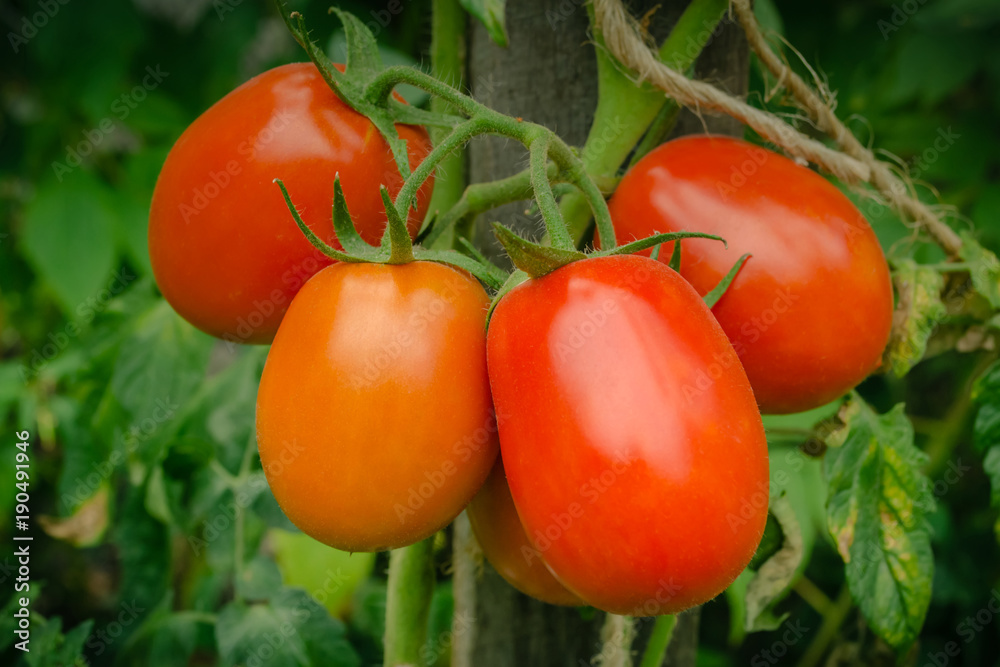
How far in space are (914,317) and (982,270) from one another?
10 cm

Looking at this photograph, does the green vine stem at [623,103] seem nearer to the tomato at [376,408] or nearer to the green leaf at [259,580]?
the tomato at [376,408]

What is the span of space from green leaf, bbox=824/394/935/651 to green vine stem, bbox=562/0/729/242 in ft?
0.90

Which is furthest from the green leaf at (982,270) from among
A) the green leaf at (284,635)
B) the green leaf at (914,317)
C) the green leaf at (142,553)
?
the green leaf at (142,553)

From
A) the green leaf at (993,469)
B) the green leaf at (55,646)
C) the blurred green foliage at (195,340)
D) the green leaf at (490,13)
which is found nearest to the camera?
the green leaf at (490,13)

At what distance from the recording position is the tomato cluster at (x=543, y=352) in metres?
0.40

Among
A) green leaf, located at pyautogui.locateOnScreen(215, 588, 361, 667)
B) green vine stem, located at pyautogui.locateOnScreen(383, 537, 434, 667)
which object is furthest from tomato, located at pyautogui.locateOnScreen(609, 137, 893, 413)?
green leaf, located at pyautogui.locateOnScreen(215, 588, 361, 667)

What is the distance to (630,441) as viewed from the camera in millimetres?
398

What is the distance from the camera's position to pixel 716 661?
54.1 inches

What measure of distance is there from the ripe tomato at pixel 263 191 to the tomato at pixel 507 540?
0.62 ft

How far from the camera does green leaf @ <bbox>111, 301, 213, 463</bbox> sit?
854 mm

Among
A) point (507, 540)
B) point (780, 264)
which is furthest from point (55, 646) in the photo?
point (780, 264)

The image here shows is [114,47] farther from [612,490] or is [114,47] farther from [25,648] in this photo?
[612,490]

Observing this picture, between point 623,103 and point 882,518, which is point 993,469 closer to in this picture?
point 882,518

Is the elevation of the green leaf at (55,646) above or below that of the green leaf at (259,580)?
below
